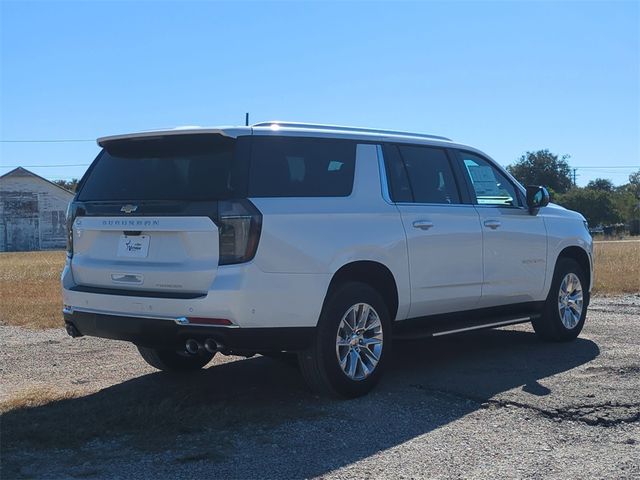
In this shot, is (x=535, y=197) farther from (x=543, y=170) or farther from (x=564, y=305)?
(x=543, y=170)

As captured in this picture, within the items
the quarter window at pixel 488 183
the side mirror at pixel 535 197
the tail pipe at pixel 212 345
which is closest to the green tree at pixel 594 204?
the side mirror at pixel 535 197

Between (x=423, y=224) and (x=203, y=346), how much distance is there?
2.24 m

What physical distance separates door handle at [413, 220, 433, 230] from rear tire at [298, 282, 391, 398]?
0.75m

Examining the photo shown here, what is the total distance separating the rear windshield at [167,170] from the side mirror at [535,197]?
3738 millimetres

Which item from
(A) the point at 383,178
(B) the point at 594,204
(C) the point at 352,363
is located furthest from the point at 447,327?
(B) the point at 594,204

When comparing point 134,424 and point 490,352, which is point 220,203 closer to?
point 134,424

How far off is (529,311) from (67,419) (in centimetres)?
470

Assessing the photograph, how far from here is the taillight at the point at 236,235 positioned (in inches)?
214

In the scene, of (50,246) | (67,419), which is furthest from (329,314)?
(50,246)

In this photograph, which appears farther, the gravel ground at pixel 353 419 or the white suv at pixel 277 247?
the white suv at pixel 277 247

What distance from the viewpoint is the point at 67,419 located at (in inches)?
220

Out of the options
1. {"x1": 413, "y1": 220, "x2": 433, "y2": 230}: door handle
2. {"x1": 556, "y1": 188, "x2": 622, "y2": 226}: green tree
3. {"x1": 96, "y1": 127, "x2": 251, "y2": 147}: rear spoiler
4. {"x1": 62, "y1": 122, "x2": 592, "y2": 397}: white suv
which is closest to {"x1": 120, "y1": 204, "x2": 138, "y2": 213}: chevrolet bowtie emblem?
{"x1": 62, "y1": 122, "x2": 592, "y2": 397}: white suv

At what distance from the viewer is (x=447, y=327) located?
7043 millimetres

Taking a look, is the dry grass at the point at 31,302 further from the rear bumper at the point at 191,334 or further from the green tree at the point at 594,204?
the green tree at the point at 594,204
